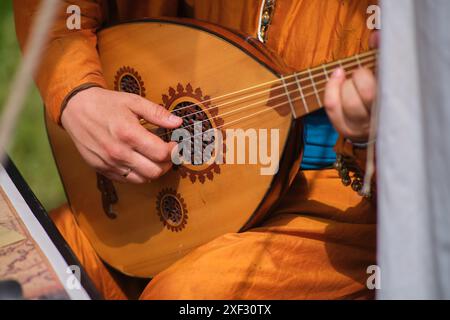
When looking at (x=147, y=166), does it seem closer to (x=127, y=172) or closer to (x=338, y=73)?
(x=127, y=172)

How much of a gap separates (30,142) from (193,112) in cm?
137

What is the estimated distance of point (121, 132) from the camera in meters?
1.21

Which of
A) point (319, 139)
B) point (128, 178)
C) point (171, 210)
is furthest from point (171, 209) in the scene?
point (319, 139)

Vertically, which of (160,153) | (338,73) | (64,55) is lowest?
(160,153)

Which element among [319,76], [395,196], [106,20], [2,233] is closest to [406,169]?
[395,196]

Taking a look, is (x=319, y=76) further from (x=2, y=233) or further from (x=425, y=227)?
(x=2, y=233)

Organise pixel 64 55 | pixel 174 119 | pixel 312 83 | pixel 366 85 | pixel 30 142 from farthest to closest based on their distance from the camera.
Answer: pixel 30 142
pixel 64 55
pixel 174 119
pixel 312 83
pixel 366 85

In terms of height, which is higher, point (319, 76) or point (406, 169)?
point (319, 76)

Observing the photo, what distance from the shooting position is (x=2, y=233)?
3.60 ft

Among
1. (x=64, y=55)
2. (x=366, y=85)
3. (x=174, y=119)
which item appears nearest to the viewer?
→ (x=366, y=85)

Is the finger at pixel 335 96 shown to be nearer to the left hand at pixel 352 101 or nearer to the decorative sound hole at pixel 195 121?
the left hand at pixel 352 101

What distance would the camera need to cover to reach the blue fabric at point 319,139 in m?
1.22

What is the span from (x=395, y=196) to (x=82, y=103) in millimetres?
696

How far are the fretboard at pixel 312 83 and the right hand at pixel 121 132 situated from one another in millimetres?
239
